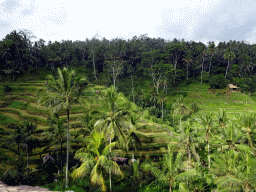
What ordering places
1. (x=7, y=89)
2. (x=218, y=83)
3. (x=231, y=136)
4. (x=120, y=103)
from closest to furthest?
(x=120, y=103) → (x=231, y=136) → (x=7, y=89) → (x=218, y=83)

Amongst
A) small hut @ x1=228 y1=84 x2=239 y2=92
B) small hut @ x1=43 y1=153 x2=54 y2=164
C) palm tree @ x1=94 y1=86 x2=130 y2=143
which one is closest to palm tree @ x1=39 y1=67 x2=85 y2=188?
palm tree @ x1=94 y1=86 x2=130 y2=143

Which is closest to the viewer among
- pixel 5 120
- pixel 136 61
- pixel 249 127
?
pixel 249 127

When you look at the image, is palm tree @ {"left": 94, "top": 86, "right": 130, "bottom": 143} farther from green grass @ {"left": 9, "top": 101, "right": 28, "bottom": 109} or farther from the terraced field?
green grass @ {"left": 9, "top": 101, "right": 28, "bottom": 109}

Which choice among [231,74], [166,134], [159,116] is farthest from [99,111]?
[231,74]

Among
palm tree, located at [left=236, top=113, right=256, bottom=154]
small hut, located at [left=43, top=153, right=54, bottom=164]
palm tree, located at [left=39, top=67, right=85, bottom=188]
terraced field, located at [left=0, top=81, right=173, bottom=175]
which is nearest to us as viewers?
palm tree, located at [left=39, top=67, right=85, bottom=188]

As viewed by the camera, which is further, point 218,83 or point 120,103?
point 218,83

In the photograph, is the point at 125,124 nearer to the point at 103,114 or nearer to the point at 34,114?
the point at 103,114

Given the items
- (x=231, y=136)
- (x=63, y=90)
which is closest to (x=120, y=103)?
(x=63, y=90)

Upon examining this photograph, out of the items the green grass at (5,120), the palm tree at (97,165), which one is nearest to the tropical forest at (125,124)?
the palm tree at (97,165)
